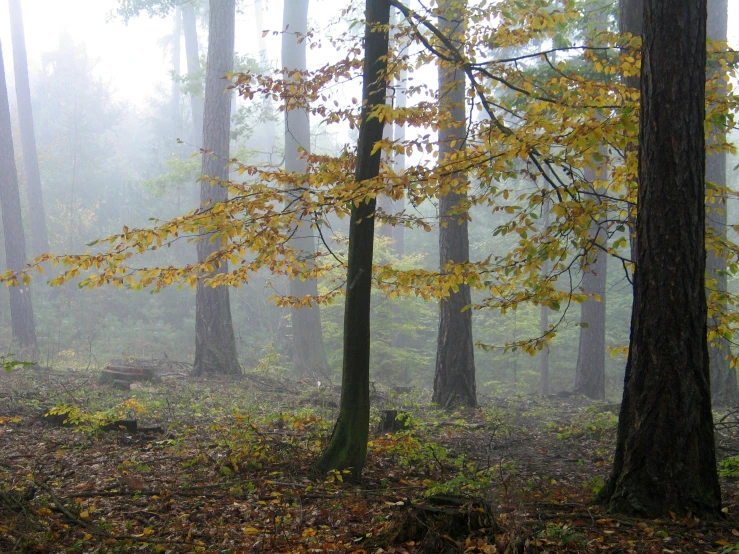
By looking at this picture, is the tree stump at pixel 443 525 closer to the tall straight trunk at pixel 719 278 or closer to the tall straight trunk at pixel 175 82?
the tall straight trunk at pixel 719 278

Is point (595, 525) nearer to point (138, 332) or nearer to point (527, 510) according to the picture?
point (527, 510)

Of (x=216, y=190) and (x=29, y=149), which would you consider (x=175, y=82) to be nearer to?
(x=29, y=149)

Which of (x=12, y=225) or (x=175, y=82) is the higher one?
(x=175, y=82)

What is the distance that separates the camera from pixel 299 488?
199 inches

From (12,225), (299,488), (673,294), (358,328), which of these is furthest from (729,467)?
(12,225)

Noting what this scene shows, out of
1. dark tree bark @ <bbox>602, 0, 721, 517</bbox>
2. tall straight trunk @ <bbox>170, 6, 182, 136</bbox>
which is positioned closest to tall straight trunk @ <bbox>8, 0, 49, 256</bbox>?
tall straight trunk @ <bbox>170, 6, 182, 136</bbox>

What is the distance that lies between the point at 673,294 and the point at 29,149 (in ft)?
86.2

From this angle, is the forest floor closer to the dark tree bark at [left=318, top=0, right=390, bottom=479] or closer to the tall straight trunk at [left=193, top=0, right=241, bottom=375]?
the dark tree bark at [left=318, top=0, right=390, bottom=479]

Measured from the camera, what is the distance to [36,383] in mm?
10047

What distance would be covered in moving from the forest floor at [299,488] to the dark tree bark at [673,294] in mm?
271

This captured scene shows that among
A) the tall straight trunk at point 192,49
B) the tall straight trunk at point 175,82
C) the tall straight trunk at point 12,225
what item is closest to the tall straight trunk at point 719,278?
the tall straight trunk at point 12,225

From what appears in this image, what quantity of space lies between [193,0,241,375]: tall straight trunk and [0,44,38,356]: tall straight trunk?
19.8 ft

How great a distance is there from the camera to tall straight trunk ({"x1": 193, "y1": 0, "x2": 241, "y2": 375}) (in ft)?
43.1

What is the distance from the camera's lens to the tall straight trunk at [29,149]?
23.9 m
